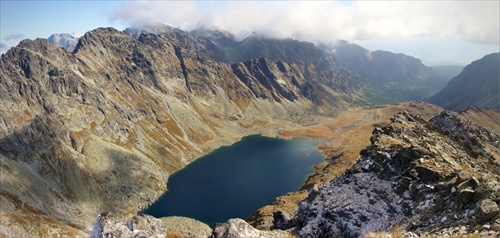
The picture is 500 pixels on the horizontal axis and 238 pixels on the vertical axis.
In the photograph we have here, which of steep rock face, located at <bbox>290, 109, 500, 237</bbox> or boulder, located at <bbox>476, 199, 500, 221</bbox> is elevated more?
boulder, located at <bbox>476, 199, 500, 221</bbox>

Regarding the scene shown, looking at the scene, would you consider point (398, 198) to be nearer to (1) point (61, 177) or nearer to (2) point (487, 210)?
(2) point (487, 210)

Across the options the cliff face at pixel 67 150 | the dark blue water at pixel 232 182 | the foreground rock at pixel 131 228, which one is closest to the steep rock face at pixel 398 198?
the foreground rock at pixel 131 228

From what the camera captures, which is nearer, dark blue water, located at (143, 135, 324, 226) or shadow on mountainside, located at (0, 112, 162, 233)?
shadow on mountainside, located at (0, 112, 162, 233)

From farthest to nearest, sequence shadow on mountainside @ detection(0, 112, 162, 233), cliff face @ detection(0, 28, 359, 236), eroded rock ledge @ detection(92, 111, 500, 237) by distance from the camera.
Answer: cliff face @ detection(0, 28, 359, 236) → shadow on mountainside @ detection(0, 112, 162, 233) → eroded rock ledge @ detection(92, 111, 500, 237)

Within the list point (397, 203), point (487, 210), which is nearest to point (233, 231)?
point (487, 210)

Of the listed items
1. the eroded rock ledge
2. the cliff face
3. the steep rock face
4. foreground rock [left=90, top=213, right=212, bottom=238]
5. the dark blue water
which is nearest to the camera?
foreground rock [left=90, top=213, right=212, bottom=238]

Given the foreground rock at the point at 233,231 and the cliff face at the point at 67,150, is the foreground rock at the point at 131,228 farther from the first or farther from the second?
the cliff face at the point at 67,150

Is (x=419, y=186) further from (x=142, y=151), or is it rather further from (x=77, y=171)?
(x=142, y=151)

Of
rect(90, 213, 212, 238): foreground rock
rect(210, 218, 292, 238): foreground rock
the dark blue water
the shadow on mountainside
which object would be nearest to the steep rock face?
rect(210, 218, 292, 238): foreground rock

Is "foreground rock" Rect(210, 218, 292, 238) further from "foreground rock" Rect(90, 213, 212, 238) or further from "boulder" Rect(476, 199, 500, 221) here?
"boulder" Rect(476, 199, 500, 221)
